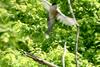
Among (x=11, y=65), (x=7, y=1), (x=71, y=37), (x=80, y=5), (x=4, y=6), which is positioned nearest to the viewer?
(x=4, y=6)

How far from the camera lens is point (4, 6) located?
3.44ft

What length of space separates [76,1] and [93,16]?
298mm

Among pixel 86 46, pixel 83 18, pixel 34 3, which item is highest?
pixel 34 3

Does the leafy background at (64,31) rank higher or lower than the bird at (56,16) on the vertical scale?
lower

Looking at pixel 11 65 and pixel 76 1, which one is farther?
pixel 76 1

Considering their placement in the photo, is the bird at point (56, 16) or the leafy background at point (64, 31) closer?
the bird at point (56, 16)

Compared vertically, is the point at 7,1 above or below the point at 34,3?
above

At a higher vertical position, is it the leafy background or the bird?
the bird

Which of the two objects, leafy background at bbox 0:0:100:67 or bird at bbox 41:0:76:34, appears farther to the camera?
leafy background at bbox 0:0:100:67

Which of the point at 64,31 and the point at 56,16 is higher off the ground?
the point at 56,16

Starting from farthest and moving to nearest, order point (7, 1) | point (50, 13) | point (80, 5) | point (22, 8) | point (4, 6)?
point (80, 5) < point (22, 8) < point (50, 13) < point (7, 1) < point (4, 6)

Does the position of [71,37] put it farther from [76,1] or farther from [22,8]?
[22,8]

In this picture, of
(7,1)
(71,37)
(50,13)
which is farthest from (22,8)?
(7,1)

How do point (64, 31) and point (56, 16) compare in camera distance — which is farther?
point (64, 31)
